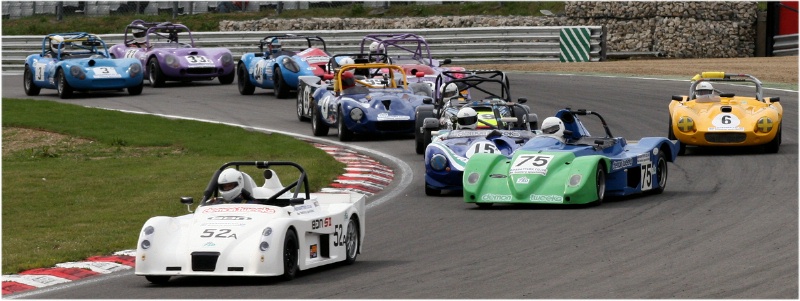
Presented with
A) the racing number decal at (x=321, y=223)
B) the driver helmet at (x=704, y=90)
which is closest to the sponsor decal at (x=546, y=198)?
the racing number decal at (x=321, y=223)

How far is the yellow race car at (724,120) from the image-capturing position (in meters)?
21.3

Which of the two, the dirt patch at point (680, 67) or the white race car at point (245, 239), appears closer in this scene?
the white race car at point (245, 239)

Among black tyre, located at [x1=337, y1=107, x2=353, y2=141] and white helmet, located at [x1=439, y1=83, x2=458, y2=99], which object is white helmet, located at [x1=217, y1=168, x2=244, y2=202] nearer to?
white helmet, located at [x1=439, y1=83, x2=458, y2=99]

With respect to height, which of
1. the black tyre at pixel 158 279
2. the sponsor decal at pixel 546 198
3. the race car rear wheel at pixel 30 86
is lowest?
the race car rear wheel at pixel 30 86

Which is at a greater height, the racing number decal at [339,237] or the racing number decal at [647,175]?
the racing number decal at [339,237]

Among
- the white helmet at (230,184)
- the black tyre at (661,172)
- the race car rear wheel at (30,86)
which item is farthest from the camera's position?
the race car rear wheel at (30,86)

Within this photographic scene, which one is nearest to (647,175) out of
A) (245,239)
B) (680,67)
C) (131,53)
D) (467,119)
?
(467,119)

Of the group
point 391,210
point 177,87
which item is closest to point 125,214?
point 391,210

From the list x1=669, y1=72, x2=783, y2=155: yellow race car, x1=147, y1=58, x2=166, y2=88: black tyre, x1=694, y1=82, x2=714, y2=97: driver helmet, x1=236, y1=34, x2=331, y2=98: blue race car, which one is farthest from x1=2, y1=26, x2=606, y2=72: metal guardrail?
x1=669, y1=72, x2=783, y2=155: yellow race car

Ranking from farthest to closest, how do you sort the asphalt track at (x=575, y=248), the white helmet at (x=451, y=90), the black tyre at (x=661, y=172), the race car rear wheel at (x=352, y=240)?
1. the white helmet at (x=451, y=90)
2. the black tyre at (x=661, y=172)
3. the race car rear wheel at (x=352, y=240)
4. the asphalt track at (x=575, y=248)

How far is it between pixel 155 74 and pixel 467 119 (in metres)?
17.3

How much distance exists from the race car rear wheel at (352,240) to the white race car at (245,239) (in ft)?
0.08

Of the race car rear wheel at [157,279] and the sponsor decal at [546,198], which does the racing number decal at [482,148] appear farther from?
the race car rear wheel at [157,279]

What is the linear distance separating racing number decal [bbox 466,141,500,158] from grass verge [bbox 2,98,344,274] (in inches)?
83.4
